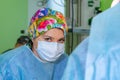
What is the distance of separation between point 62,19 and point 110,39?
1165 millimetres

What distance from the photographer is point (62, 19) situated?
1649 mm

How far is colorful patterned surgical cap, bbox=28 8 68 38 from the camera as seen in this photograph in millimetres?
1583

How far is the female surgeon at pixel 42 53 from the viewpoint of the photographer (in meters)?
1.47

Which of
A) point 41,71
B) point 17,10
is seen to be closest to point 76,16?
point 17,10

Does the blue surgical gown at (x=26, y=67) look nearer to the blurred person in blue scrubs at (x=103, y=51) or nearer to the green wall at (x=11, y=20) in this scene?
the blurred person in blue scrubs at (x=103, y=51)

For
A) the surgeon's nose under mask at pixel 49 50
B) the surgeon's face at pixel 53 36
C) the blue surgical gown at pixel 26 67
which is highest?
the surgeon's face at pixel 53 36

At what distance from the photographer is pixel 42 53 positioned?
5.21 ft

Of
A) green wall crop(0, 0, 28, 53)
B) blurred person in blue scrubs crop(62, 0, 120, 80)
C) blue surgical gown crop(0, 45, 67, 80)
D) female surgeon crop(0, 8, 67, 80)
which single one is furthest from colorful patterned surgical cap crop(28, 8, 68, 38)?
green wall crop(0, 0, 28, 53)

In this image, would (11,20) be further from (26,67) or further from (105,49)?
(105,49)

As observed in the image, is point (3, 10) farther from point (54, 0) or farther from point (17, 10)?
point (54, 0)

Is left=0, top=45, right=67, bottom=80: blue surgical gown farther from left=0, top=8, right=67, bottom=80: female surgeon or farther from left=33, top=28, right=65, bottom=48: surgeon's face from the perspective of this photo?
left=33, top=28, right=65, bottom=48: surgeon's face

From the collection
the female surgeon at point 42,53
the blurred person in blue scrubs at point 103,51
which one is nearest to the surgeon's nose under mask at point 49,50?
the female surgeon at point 42,53

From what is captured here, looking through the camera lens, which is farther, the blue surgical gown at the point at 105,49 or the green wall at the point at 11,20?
the green wall at the point at 11,20

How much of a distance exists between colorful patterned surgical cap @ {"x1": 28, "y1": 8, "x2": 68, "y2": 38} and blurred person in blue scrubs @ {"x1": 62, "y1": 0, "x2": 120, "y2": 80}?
1.05m
